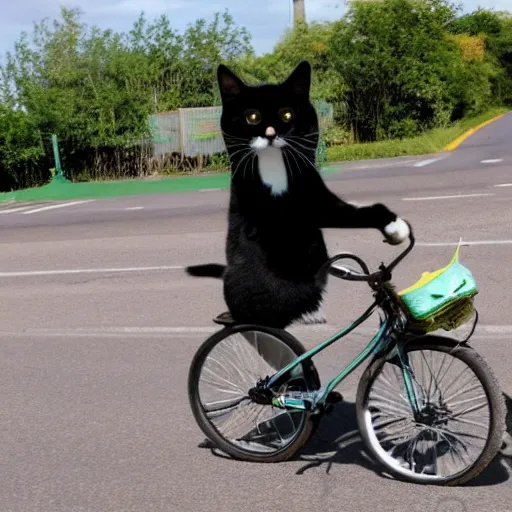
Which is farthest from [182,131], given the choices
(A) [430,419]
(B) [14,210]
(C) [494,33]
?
(C) [494,33]

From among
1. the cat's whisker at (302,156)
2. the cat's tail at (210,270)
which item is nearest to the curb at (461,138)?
the cat's tail at (210,270)

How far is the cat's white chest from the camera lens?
10.8ft

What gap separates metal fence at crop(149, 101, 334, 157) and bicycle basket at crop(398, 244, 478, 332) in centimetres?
1936

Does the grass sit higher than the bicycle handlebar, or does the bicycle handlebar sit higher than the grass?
the bicycle handlebar

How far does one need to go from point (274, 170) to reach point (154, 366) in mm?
2390

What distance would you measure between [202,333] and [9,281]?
11.3 feet

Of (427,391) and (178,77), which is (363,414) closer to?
(427,391)

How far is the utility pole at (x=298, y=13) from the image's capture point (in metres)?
30.0

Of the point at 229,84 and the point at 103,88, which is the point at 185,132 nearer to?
the point at 103,88

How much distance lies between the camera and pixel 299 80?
3279 millimetres

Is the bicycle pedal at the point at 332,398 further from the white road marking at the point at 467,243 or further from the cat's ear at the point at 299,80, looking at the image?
the white road marking at the point at 467,243

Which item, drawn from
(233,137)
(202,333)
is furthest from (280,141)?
(202,333)

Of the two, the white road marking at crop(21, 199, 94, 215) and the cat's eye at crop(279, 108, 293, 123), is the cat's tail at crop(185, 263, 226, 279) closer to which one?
the cat's eye at crop(279, 108, 293, 123)

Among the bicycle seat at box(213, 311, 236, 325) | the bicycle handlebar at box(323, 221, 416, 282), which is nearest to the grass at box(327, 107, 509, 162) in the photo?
the bicycle seat at box(213, 311, 236, 325)
